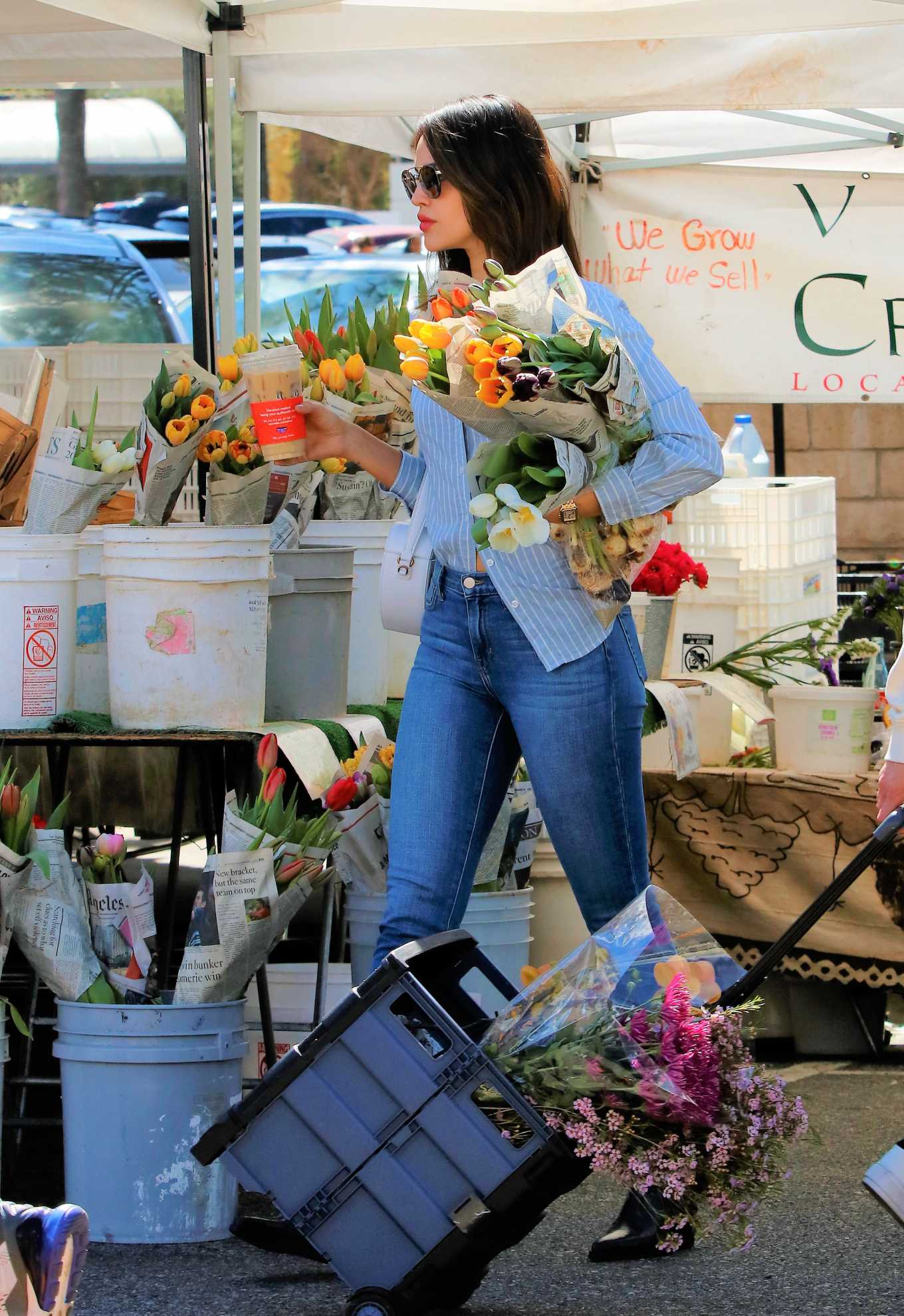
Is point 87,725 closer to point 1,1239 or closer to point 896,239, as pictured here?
point 1,1239

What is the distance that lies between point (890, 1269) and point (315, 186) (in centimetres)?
2161

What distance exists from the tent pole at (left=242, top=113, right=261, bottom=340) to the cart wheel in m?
2.48

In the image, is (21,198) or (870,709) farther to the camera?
(21,198)

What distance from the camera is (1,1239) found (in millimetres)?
1599

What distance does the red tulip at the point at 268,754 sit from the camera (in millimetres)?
2898

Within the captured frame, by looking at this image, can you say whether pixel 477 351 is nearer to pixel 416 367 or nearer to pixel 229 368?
pixel 416 367

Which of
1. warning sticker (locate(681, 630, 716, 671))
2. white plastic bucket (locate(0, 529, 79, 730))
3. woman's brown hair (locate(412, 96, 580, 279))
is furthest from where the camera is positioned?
warning sticker (locate(681, 630, 716, 671))

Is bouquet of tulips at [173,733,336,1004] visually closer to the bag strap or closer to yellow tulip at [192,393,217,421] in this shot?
the bag strap

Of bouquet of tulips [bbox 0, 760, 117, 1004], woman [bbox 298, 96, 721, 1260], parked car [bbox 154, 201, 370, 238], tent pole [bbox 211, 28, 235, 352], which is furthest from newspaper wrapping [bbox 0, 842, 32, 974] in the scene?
parked car [bbox 154, 201, 370, 238]

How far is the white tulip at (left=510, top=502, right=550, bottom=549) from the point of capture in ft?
7.30

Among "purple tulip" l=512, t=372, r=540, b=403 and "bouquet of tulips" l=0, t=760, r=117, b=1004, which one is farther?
"bouquet of tulips" l=0, t=760, r=117, b=1004

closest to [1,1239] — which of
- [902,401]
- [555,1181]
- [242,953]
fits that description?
[555,1181]

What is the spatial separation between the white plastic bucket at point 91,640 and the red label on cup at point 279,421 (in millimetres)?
764

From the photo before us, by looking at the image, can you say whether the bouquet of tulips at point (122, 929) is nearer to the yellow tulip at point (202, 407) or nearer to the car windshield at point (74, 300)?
the yellow tulip at point (202, 407)
